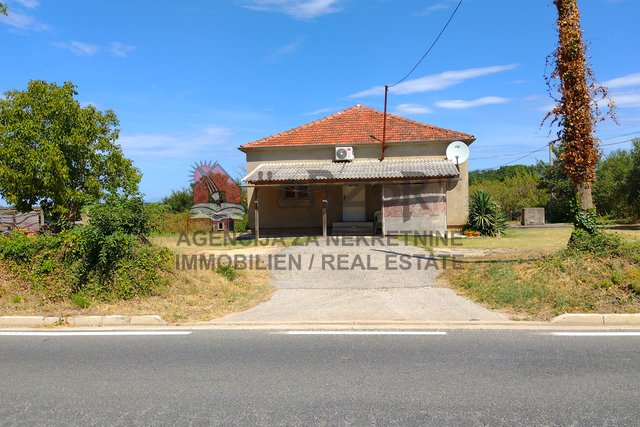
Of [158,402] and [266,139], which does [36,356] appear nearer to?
[158,402]

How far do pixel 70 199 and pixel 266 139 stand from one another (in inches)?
365

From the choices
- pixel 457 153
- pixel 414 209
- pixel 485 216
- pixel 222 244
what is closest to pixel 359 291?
pixel 222 244

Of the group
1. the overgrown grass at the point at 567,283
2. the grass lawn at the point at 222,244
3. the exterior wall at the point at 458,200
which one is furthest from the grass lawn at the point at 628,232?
the grass lawn at the point at 222,244

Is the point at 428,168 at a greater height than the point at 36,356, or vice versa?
the point at 428,168

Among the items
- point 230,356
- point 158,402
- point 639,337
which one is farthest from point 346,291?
point 158,402

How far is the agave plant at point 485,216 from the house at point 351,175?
108 cm

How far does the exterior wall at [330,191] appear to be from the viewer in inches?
866

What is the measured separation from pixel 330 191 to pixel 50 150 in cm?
1136

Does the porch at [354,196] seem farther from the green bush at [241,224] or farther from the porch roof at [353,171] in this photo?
the green bush at [241,224]

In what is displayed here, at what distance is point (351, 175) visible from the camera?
65.1 feet

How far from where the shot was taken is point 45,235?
396 inches

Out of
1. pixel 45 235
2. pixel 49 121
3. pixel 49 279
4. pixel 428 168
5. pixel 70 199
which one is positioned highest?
pixel 49 121

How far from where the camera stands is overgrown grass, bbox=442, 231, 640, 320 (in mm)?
7816

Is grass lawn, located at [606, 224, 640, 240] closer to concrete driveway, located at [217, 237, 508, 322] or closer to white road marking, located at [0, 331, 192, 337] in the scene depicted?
concrete driveway, located at [217, 237, 508, 322]
